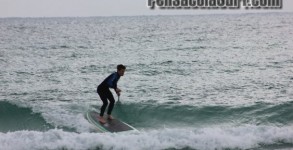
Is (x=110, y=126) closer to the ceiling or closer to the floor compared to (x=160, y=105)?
closer to the ceiling

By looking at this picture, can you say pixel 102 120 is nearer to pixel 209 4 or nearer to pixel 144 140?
pixel 144 140

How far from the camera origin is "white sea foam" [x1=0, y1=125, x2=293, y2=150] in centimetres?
934

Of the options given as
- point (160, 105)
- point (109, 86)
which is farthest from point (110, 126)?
point (160, 105)

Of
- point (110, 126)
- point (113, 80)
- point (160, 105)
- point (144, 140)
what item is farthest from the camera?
point (160, 105)

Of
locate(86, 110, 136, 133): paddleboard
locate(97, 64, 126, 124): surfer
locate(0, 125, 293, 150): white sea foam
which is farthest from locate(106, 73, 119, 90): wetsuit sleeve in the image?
locate(0, 125, 293, 150): white sea foam

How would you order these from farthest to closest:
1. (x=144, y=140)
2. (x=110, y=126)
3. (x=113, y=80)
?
(x=110, y=126)
(x=113, y=80)
(x=144, y=140)

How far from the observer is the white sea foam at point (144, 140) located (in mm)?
9344

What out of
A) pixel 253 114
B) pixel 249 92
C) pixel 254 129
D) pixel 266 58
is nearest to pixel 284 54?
pixel 266 58

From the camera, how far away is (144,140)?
376 inches

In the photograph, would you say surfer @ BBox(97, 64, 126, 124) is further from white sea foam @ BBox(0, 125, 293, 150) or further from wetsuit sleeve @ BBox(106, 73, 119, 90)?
white sea foam @ BBox(0, 125, 293, 150)

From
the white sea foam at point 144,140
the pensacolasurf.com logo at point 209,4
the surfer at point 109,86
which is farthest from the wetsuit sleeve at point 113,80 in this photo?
the pensacolasurf.com logo at point 209,4

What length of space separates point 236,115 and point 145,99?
3.97m

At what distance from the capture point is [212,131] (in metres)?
10.1

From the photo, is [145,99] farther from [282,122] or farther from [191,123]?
[282,122]
